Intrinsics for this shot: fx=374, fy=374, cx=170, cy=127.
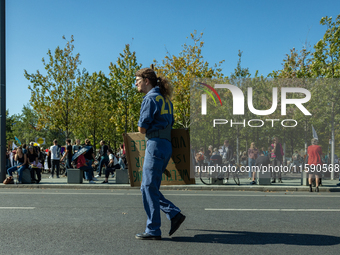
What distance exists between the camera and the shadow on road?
4.46 metres

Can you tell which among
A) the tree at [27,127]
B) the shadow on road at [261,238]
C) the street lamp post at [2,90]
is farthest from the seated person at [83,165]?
the tree at [27,127]

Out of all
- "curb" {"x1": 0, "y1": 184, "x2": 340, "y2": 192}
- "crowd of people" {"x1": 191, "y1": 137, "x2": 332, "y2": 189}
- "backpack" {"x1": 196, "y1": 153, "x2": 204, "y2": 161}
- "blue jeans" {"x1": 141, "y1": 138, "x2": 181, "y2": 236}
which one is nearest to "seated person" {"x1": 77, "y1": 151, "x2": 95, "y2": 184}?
"curb" {"x1": 0, "y1": 184, "x2": 340, "y2": 192}

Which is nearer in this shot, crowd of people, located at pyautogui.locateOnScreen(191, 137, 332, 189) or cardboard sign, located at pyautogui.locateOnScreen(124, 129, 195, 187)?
cardboard sign, located at pyautogui.locateOnScreen(124, 129, 195, 187)

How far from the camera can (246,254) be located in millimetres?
3953

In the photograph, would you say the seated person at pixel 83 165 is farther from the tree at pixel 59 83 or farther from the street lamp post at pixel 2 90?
the tree at pixel 59 83

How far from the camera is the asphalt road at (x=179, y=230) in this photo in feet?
13.7

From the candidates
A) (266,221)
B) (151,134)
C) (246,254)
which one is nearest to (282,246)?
(246,254)

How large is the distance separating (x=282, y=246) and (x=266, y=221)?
155 centimetres

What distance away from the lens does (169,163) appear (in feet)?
16.8

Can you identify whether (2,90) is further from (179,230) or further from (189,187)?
(179,230)

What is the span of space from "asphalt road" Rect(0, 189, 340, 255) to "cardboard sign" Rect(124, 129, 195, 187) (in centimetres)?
69

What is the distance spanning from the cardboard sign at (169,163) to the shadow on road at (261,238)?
0.83 metres

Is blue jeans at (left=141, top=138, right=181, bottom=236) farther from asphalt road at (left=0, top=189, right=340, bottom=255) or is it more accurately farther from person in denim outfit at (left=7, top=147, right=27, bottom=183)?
person in denim outfit at (left=7, top=147, right=27, bottom=183)

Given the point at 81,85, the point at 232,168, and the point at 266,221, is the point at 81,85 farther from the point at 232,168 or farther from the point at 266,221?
the point at 266,221
